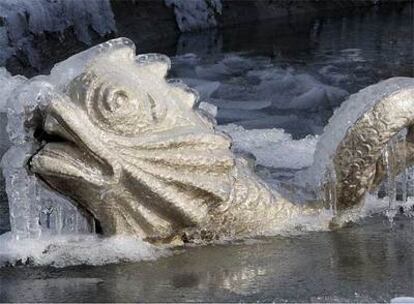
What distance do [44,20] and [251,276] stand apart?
8.72 m

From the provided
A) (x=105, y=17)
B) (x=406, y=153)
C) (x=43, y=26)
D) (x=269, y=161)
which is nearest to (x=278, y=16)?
(x=105, y=17)

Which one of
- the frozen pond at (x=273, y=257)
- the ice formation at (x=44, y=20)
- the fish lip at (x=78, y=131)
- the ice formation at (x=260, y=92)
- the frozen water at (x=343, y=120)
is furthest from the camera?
the ice formation at (x=44, y=20)

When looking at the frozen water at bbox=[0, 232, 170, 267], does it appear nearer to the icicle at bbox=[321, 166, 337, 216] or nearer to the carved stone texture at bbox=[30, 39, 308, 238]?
the carved stone texture at bbox=[30, 39, 308, 238]

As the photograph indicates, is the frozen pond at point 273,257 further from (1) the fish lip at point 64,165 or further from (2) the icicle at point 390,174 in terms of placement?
(1) the fish lip at point 64,165

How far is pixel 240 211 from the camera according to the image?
3.26 meters

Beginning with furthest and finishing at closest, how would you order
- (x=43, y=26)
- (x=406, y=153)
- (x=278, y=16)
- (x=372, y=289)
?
(x=278, y=16) → (x=43, y=26) → (x=406, y=153) → (x=372, y=289)

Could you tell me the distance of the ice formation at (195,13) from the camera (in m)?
13.9

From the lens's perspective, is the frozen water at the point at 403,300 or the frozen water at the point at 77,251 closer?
the frozen water at the point at 403,300

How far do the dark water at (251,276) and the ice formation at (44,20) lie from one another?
24.2 ft

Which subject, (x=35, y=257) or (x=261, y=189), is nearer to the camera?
(x=35, y=257)

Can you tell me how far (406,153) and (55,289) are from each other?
1371 millimetres

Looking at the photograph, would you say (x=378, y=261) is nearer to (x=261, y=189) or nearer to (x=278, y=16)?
(x=261, y=189)

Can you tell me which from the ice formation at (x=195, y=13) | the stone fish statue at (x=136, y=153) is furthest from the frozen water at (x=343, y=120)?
the ice formation at (x=195, y=13)

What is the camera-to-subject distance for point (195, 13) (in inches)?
567
